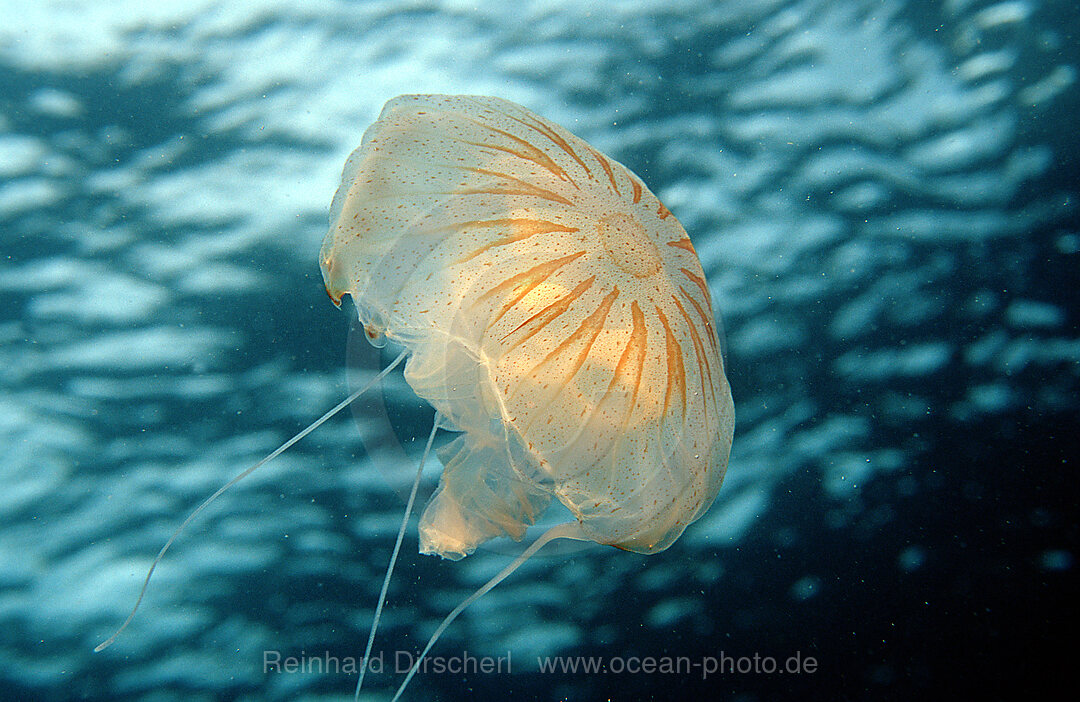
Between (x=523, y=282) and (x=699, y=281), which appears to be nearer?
(x=523, y=282)

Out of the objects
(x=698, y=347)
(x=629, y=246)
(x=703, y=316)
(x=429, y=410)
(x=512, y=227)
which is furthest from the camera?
(x=429, y=410)

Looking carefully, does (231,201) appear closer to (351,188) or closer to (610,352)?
(351,188)

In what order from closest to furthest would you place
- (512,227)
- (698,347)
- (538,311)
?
(538,311), (512,227), (698,347)

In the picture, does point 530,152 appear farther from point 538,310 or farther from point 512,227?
point 538,310

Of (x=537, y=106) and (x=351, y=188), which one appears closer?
(x=351, y=188)

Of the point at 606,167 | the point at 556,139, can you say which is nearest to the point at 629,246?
the point at 606,167

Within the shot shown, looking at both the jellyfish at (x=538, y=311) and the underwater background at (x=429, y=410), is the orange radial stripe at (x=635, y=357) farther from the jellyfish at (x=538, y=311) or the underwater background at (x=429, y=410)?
the underwater background at (x=429, y=410)

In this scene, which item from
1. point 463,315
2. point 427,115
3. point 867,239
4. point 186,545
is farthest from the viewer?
point 186,545

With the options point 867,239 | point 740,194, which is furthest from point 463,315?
point 867,239

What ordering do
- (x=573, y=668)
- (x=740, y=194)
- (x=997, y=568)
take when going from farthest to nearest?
1. (x=573, y=668)
2. (x=997, y=568)
3. (x=740, y=194)
